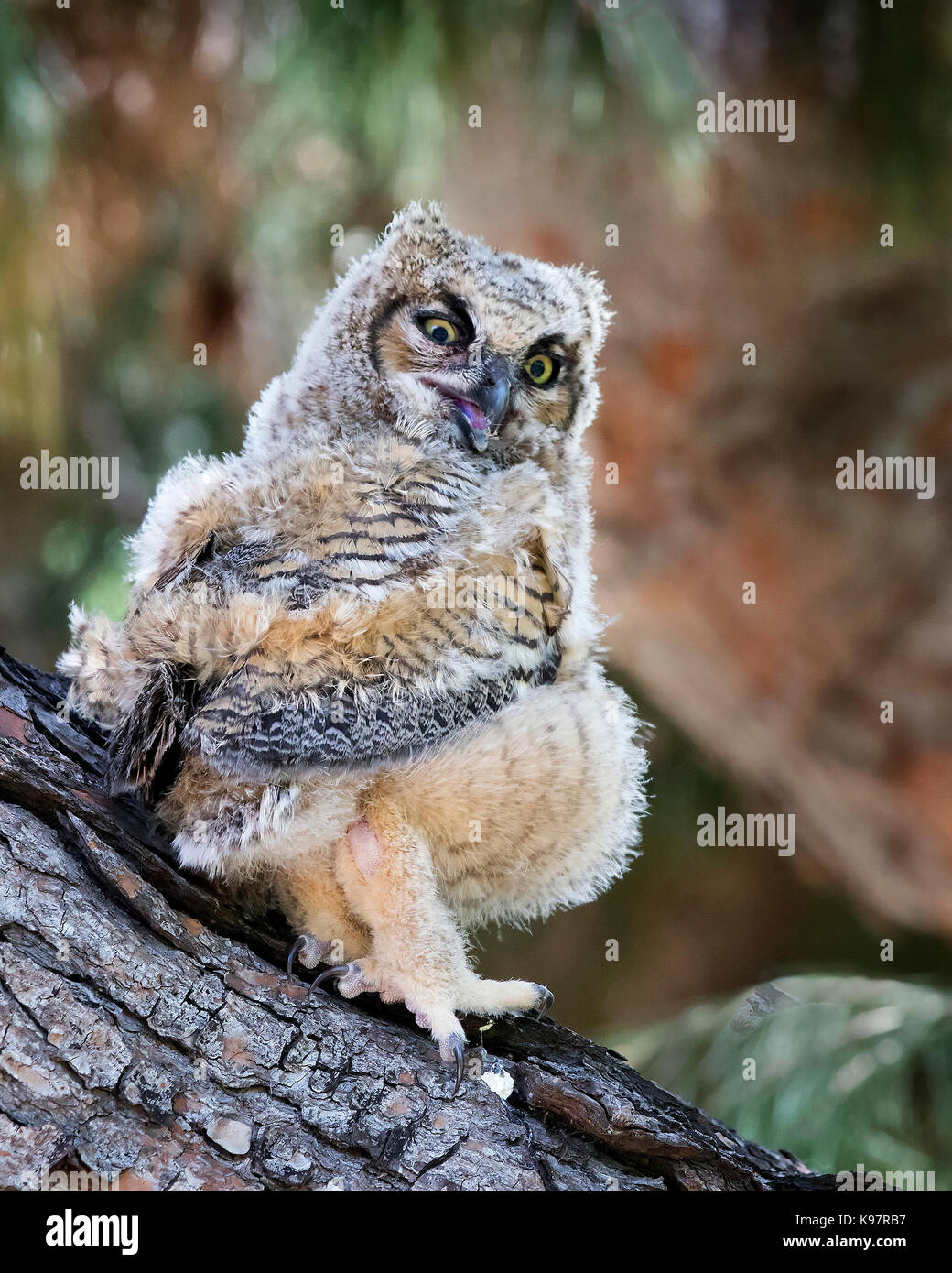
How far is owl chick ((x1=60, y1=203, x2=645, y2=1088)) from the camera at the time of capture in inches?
48.9

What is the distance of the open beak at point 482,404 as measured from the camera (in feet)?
5.22

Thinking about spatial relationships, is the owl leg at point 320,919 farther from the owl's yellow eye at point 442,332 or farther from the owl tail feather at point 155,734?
the owl's yellow eye at point 442,332

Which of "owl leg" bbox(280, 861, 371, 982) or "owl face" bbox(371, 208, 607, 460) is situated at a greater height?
"owl face" bbox(371, 208, 607, 460)

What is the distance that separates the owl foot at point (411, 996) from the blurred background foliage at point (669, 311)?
151cm

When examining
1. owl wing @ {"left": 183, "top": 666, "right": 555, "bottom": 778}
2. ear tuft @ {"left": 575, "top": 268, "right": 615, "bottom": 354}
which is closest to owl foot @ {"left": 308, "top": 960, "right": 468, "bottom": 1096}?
owl wing @ {"left": 183, "top": 666, "right": 555, "bottom": 778}

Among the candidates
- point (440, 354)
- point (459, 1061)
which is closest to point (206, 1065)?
point (459, 1061)

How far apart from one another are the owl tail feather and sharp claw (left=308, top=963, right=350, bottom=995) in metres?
0.31

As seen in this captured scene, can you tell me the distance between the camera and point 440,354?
5.45 feet

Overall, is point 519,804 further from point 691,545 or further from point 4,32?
point 4,32

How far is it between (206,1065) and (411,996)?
0.26 metres

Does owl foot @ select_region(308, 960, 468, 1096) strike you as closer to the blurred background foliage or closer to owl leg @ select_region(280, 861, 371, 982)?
owl leg @ select_region(280, 861, 371, 982)

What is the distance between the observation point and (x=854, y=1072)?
2643 millimetres

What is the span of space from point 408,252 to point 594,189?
4.87 feet

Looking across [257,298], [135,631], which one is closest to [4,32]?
[257,298]
